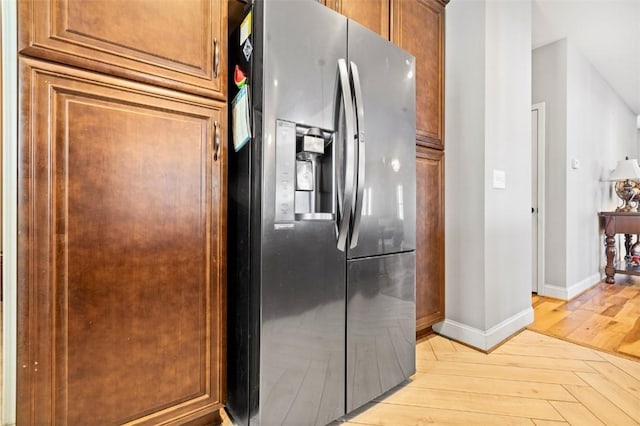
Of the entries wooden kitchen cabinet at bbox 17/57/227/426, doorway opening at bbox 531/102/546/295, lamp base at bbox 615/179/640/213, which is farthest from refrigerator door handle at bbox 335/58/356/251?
lamp base at bbox 615/179/640/213

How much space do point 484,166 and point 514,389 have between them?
1.23m

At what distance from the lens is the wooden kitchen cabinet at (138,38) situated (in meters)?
0.88

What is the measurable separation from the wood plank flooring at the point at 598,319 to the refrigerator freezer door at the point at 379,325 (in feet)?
4.64

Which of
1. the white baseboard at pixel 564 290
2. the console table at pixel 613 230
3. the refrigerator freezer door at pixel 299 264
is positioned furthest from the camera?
the console table at pixel 613 230

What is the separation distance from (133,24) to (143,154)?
417 mm

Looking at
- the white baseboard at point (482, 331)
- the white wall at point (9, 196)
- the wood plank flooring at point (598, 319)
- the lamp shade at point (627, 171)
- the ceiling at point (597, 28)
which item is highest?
the ceiling at point (597, 28)

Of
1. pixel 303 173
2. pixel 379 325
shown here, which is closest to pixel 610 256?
pixel 379 325

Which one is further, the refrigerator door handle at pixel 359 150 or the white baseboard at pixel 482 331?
the white baseboard at pixel 482 331

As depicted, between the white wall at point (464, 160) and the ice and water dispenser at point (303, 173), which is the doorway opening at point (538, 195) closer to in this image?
the white wall at point (464, 160)

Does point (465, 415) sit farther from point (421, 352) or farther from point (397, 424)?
point (421, 352)

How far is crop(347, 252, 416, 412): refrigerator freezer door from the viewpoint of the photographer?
1297mm

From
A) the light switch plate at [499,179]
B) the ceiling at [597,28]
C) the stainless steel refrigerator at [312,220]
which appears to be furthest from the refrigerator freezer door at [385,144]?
the ceiling at [597,28]

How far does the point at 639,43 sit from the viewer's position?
10.3 feet

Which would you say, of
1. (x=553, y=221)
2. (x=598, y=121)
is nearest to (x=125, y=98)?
(x=553, y=221)
